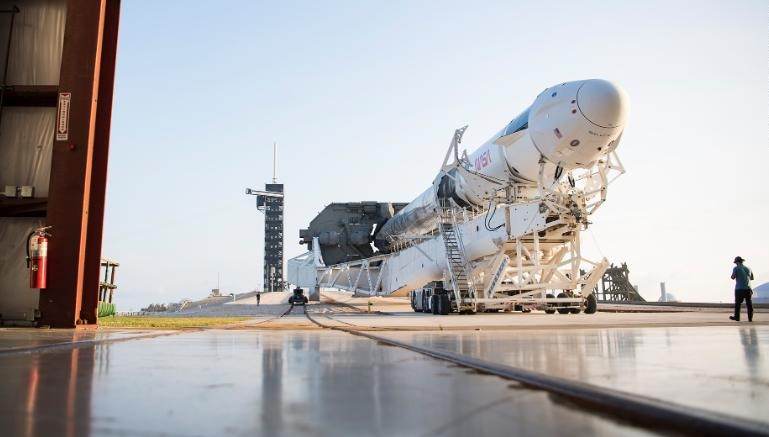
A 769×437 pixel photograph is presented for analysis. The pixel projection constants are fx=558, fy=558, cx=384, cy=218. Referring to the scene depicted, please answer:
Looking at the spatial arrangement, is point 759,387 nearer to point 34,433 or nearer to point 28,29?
point 34,433

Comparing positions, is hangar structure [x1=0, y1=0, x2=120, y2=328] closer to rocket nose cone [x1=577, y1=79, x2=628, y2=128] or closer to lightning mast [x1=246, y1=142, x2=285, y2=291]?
rocket nose cone [x1=577, y1=79, x2=628, y2=128]

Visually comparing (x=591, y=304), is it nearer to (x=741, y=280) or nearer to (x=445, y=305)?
(x=445, y=305)

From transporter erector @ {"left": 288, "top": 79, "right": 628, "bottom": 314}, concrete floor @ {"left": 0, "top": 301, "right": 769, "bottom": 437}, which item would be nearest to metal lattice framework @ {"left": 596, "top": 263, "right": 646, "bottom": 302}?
transporter erector @ {"left": 288, "top": 79, "right": 628, "bottom": 314}

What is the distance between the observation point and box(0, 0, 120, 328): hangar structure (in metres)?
9.92

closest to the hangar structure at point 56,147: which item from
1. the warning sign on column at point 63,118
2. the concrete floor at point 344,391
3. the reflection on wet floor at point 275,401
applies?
the warning sign on column at point 63,118

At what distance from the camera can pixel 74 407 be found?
225 centimetres

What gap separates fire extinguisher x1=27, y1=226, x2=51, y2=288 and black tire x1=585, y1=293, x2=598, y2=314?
14668 mm

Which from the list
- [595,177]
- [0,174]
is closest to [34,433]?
[0,174]

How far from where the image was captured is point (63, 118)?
10.2 m

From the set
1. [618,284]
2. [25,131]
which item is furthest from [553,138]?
[618,284]

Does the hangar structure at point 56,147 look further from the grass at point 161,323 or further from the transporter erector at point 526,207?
the transporter erector at point 526,207

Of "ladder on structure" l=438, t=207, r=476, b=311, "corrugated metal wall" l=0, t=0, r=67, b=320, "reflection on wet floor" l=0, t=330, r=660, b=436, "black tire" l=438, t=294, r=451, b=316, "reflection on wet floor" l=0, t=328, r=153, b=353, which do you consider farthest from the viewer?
"ladder on structure" l=438, t=207, r=476, b=311

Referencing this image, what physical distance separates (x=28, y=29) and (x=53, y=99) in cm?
162

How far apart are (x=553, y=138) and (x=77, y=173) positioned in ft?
37.9
